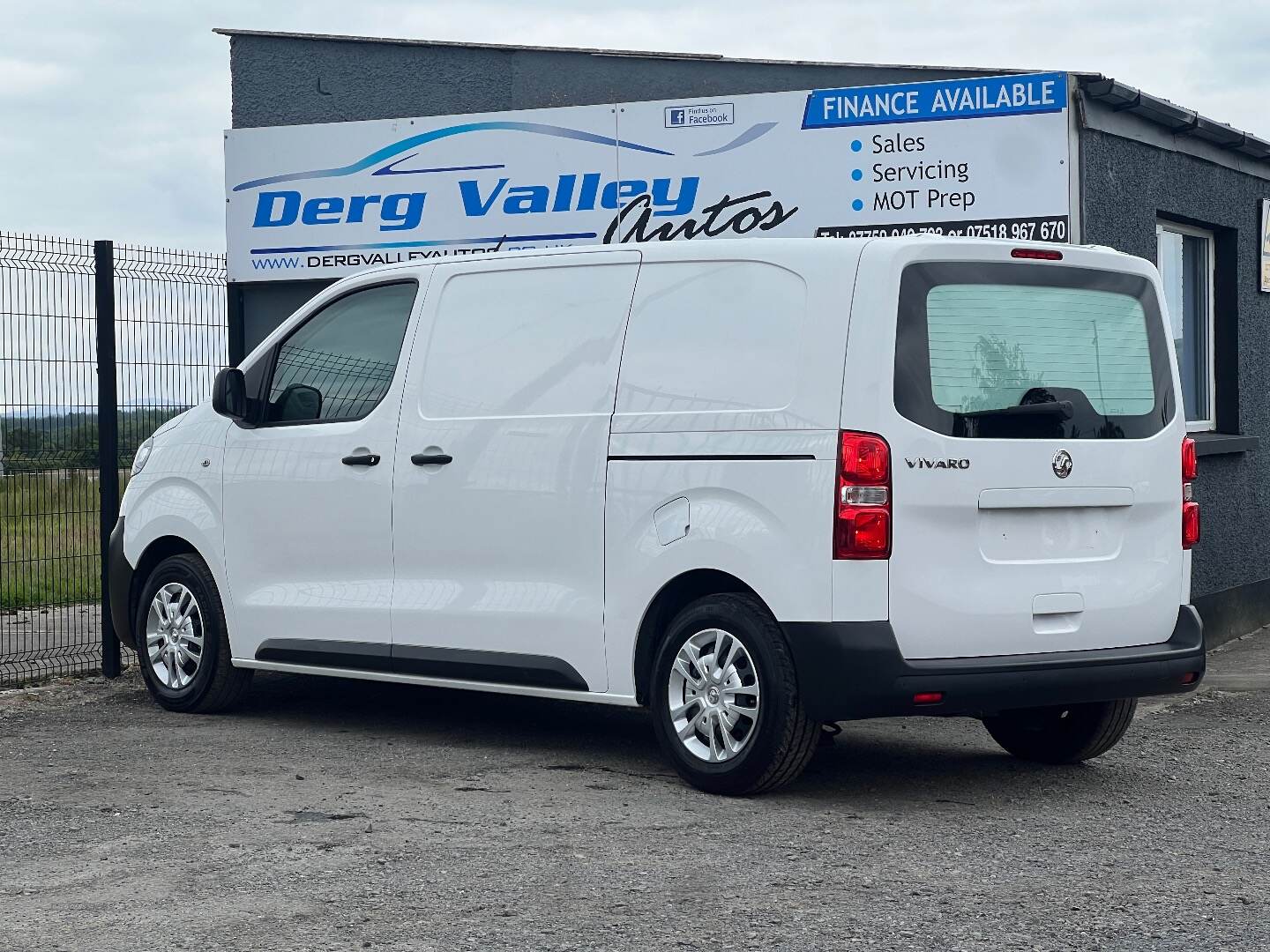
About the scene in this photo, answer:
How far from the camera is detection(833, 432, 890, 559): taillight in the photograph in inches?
247

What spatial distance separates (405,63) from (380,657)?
9.43 m

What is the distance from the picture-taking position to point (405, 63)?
16.2 m

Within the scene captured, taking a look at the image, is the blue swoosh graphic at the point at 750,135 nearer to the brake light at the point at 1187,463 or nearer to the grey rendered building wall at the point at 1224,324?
the grey rendered building wall at the point at 1224,324

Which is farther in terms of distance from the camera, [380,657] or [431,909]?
[380,657]

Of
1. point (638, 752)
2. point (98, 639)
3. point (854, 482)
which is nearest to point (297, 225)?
point (98, 639)

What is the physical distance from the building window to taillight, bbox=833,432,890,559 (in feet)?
22.9

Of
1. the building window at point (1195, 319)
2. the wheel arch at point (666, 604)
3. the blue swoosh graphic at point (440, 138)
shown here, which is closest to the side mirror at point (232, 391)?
the wheel arch at point (666, 604)

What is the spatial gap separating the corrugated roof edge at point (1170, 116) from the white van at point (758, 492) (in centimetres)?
343

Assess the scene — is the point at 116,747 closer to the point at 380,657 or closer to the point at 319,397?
the point at 380,657

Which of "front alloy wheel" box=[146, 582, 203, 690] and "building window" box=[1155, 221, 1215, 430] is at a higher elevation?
"building window" box=[1155, 221, 1215, 430]

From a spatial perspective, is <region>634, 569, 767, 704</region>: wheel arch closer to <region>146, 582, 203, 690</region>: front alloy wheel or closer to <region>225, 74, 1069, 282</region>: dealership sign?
<region>146, 582, 203, 690</region>: front alloy wheel

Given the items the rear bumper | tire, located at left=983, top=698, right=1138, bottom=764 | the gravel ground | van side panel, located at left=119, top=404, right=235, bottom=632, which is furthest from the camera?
van side panel, located at left=119, top=404, right=235, bottom=632

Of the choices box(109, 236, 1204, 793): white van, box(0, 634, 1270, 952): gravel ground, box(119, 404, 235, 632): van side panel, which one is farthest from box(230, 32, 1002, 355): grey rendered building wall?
box(0, 634, 1270, 952): gravel ground

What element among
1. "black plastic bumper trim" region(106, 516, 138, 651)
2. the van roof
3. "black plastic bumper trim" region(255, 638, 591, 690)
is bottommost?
"black plastic bumper trim" region(255, 638, 591, 690)
